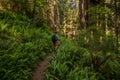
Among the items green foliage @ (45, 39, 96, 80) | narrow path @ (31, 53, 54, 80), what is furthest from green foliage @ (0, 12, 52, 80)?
green foliage @ (45, 39, 96, 80)

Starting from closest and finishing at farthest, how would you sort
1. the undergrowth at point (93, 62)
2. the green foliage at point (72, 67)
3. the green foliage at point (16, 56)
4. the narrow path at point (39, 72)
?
the green foliage at point (16, 56) < the green foliage at point (72, 67) < the narrow path at point (39, 72) < the undergrowth at point (93, 62)

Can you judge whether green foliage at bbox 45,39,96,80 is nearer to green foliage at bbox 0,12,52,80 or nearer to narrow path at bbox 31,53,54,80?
narrow path at bbox 31,53,54,80

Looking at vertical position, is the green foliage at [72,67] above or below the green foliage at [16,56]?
below

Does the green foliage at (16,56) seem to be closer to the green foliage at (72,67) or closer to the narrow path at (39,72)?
the narrow path at (39,72)

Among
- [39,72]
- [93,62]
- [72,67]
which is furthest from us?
[93,62]

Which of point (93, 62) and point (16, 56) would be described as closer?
point (16, 56)

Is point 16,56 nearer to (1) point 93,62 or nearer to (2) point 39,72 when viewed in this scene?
(2) point 39,72

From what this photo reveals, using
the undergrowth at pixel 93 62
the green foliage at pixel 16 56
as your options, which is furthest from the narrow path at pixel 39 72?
the undergrowth at pixel 93 62

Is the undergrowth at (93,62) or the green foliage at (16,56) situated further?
the undergrowth at (93,62)

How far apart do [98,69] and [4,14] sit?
36.0 feet

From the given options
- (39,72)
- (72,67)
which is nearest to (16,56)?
(39,72)

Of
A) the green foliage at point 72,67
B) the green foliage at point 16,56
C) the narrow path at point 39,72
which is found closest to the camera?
the green foliage at point 16,56

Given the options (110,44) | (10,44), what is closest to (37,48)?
(10,44)

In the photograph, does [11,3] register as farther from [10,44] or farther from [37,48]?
[10,44]
